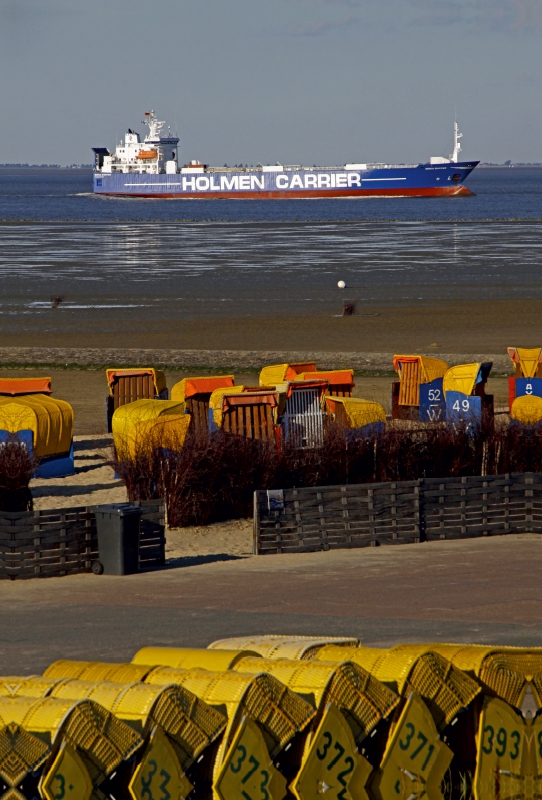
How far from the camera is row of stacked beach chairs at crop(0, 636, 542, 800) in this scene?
16.3 ft

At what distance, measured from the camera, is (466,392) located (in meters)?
18.2

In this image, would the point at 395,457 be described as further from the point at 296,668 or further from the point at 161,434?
the point at 296,668

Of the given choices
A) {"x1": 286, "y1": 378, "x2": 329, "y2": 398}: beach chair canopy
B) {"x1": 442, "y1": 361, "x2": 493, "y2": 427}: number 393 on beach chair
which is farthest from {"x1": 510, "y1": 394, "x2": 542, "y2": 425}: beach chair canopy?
{"x1": 286, "y1": 378, "x2": 329, "y2": 398}: beach chair canopy

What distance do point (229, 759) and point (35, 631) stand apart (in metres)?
4.53

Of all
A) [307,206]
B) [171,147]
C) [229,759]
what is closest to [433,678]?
[229,759]

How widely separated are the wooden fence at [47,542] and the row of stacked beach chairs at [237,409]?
3288 millimetres

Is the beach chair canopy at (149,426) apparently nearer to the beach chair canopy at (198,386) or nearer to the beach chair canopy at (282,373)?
the beach chair canopy at (198,386)

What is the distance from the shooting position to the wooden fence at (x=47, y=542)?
1109 centimetres

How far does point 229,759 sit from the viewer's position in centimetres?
518

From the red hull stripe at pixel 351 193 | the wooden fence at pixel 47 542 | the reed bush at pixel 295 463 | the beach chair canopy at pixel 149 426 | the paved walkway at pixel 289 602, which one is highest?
the red hull stripe at pixel 351 193

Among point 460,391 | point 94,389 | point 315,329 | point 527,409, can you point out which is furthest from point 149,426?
point 315,329

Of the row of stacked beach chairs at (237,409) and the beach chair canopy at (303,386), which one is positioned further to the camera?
the beach chair canopy at (303,386)

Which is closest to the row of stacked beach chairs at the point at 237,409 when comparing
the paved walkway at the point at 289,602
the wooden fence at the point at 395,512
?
the wooden fence at the point at 395,512

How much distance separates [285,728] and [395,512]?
7269 millimetres
